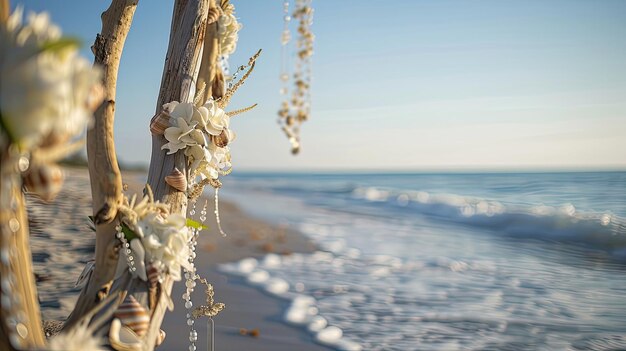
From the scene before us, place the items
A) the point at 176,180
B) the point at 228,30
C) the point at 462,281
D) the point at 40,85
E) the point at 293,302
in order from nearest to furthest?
the point at 40,85 → the point at 176,180 → the point at 228,30 → the point at 293,302 → the point at 462,281

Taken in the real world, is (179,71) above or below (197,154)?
above

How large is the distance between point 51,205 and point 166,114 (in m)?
5.87

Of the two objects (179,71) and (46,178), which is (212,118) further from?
(46,178)

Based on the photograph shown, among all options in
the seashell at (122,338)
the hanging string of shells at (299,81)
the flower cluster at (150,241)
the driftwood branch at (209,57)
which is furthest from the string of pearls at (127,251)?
the hanging string of shells at (299,81)

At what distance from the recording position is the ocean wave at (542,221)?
23.7 ft

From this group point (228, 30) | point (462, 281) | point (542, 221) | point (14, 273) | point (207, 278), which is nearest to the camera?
point (14, 273)

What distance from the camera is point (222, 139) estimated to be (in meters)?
1.46

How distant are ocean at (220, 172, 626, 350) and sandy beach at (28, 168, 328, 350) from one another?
0.63 ft

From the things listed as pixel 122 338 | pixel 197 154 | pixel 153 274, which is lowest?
pixel 122 338

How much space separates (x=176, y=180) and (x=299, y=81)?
1072mm

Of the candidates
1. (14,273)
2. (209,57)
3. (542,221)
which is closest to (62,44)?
(14,273)

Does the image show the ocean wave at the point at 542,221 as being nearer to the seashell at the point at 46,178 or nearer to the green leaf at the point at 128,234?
the green leaf at the point at 128,234

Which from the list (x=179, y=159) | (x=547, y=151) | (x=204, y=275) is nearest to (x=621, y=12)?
(x=547, y=151)

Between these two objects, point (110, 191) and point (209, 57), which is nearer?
point (110, 191)
